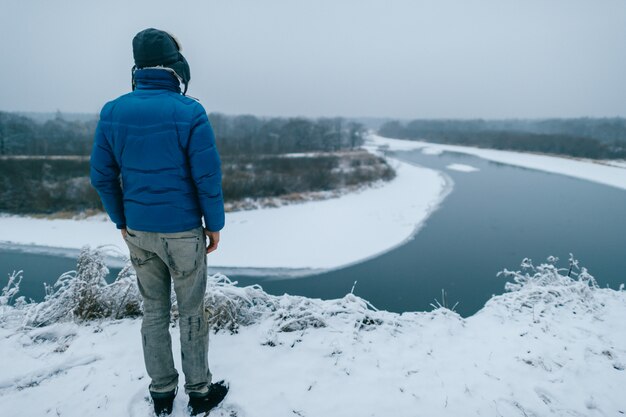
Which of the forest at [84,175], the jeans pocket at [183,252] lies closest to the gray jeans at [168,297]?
the jeans pocket at [183,252]

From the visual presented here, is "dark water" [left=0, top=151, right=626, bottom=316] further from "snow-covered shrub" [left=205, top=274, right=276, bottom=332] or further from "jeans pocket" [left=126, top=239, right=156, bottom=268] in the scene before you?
"jeans pocket" [left=126, top=239, right=156, bottom=268]

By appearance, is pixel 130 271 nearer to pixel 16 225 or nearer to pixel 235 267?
pixel 235 267

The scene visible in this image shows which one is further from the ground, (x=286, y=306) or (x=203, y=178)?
(x=203, y=178)

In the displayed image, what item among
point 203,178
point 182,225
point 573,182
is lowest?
point 573,182

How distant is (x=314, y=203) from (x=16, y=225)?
42.3 feet

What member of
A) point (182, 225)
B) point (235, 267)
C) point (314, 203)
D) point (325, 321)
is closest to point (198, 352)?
point (182, 225)

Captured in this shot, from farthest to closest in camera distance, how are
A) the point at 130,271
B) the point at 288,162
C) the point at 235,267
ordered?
the point at 288,162
the point at 235,267
the point at 130,271

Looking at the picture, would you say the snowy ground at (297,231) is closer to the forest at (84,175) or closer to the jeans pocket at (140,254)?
the forest at (84,175)

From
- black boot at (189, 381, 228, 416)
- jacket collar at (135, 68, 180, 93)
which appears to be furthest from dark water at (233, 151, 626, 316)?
jacket collar at (135, 68, 180, 93)

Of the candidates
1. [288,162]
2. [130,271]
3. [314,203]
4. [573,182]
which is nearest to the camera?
[130,271]

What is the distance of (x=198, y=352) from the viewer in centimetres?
143

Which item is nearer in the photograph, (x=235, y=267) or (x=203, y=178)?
(x=203, y=178)

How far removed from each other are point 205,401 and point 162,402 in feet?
0.57

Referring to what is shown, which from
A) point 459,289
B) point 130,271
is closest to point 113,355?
point 130,271
